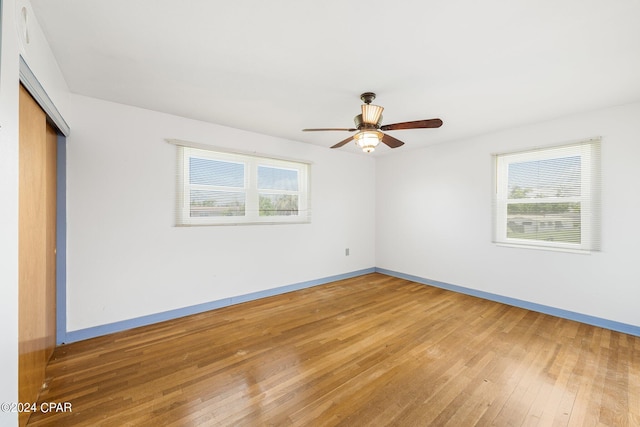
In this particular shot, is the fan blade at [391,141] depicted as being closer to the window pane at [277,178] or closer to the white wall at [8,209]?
the window pane at [277,178]

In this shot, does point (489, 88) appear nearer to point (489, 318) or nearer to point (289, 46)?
point (289, 46)

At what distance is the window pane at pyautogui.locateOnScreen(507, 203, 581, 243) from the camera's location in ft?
10.1

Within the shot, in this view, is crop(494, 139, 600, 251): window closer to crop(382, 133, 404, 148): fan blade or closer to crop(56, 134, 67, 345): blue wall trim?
crop(382, 133, 404, 148): fan blade

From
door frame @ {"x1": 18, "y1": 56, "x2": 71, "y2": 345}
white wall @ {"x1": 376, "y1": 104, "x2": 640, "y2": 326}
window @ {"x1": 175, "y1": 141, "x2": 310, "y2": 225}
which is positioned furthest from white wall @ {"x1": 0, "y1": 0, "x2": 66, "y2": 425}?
white wall @ {"x1": 376, "y1": 104, "x2": 640, "y2": 326}

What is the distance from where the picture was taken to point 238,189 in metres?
3.58

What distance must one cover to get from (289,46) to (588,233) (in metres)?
3.80

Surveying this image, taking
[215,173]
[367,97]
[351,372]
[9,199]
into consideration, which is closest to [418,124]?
[367,97]

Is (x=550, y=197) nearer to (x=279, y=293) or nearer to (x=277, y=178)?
(x=277, y=178)

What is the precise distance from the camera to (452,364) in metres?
2.12

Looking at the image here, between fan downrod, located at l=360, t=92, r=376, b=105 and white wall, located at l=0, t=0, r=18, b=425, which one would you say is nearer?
white wall, located at l=0, t=0, r=18, b=425

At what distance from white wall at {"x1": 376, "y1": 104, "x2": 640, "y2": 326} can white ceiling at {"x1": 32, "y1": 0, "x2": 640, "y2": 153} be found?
45cm

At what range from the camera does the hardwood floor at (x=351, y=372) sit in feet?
5.21

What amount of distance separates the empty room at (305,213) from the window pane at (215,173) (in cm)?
3

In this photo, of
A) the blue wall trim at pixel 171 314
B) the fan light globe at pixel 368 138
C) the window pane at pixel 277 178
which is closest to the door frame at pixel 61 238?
the blue wall trim at pixel 171 314
